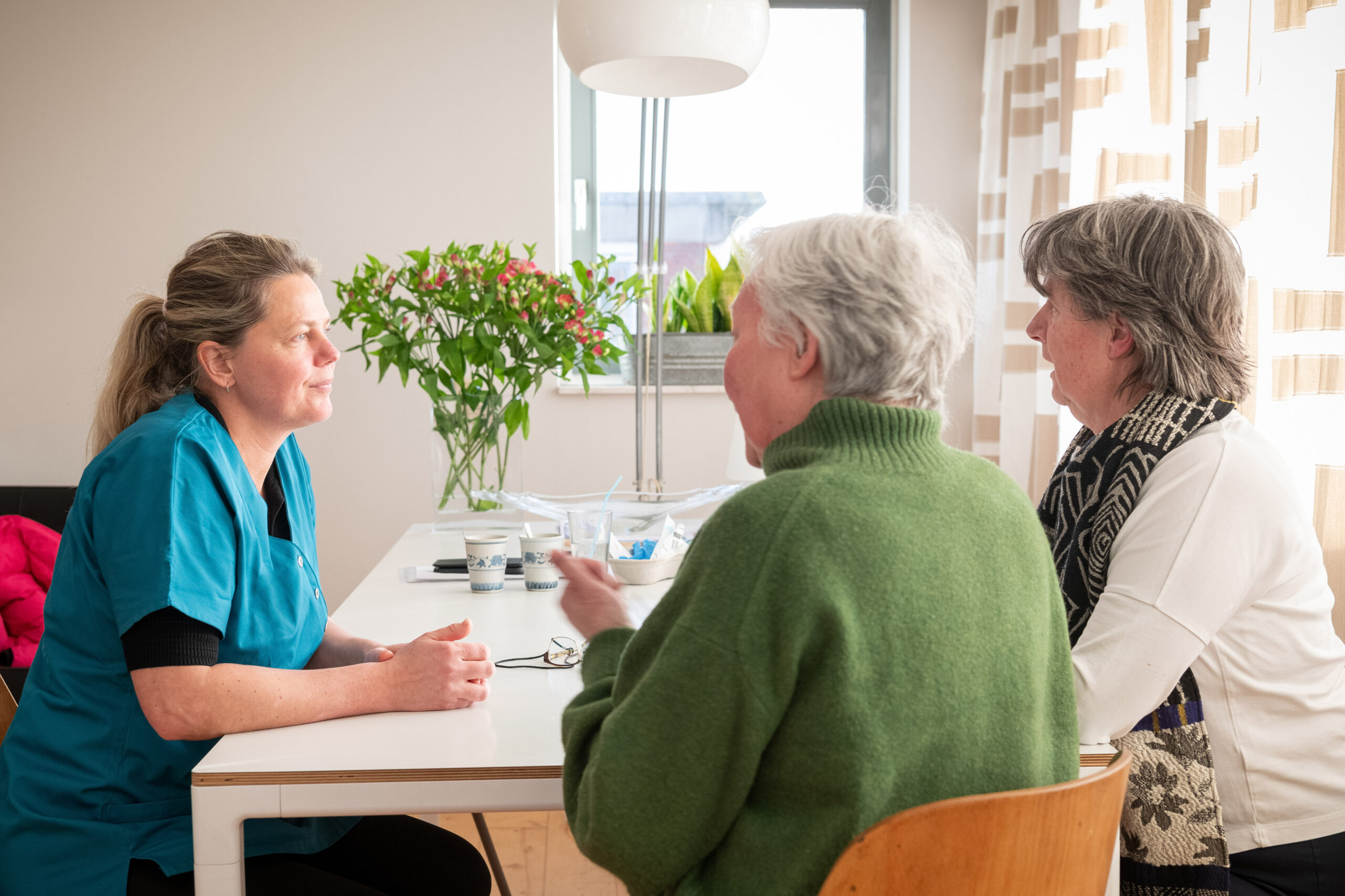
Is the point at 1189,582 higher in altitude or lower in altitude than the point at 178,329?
lower

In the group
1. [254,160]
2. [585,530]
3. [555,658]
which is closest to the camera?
[555,658]

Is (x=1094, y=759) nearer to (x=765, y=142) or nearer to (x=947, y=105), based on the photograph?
(x=947, y=105)

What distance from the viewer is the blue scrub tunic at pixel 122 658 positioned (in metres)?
1.15

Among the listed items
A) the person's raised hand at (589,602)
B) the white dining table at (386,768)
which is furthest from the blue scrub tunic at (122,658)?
the person's raised hand at (589,602)

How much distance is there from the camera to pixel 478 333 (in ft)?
7.73

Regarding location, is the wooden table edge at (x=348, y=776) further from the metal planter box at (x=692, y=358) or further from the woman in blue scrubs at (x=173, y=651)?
the metal planter box at (x=692, y=358)

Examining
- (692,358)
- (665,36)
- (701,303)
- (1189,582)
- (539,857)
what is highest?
(665,36)

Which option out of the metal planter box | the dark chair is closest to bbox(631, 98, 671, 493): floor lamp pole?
the metal planter box

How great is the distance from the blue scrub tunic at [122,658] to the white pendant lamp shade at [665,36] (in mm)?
1196

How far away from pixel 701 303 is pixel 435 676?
→ 2554mm

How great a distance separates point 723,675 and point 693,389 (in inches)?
112

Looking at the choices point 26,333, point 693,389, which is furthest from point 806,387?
point 26,333

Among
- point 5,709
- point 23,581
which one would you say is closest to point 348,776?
point 5,709

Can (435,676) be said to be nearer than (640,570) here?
Yes
